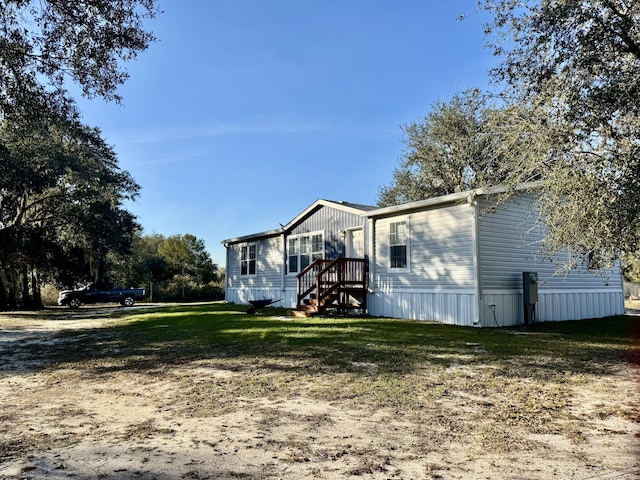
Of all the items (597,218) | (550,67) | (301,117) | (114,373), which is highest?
(301,117)

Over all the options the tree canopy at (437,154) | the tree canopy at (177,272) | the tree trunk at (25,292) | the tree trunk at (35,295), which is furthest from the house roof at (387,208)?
the tree trunk at (25,292)

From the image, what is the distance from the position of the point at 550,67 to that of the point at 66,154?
18.5 metres

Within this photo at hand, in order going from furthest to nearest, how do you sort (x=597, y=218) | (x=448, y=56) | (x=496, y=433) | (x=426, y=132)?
(x=426, y=132) → (x=448, y=56) → (x=597, y=218) → (x=496, y=433)

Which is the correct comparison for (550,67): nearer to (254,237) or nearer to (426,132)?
(254,237)

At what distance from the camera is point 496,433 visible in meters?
3.82

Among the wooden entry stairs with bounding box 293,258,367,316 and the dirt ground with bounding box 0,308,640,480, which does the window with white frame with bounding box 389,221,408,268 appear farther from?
the dirt ground with bounding box 0,308,640,480

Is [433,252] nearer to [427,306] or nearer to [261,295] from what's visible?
[427,306]

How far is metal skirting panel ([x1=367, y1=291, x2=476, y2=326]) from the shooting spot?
37.4 feet

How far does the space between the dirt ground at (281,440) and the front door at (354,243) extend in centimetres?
973

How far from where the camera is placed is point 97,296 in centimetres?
2555

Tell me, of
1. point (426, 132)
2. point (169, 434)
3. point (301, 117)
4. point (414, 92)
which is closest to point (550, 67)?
point (169, 434)

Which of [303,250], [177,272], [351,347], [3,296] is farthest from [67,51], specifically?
[177,272]

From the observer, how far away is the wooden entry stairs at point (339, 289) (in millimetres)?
13766

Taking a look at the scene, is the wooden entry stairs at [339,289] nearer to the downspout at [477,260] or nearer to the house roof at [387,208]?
the house roof at [387,208]
